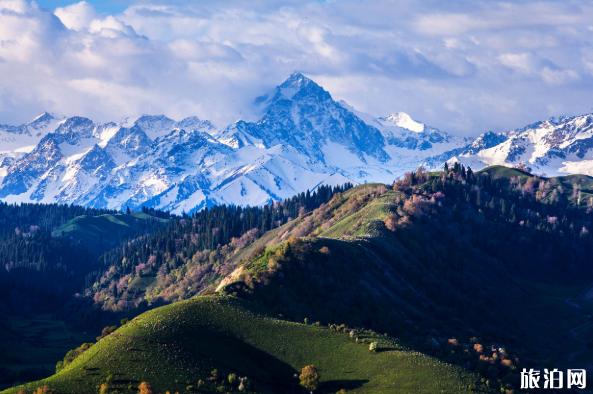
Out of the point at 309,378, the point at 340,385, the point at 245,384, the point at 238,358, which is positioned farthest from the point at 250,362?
the point at 340,385

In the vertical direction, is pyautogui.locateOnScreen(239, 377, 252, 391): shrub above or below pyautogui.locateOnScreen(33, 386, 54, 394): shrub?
above

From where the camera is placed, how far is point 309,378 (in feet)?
421

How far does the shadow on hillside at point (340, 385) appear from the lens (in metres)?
128

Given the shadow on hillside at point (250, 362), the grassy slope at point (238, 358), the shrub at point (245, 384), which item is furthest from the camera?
the shadow on hillside at point (250, 362)

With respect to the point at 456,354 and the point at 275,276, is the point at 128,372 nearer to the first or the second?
the point at 275,276

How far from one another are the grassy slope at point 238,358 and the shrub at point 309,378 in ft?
7.59

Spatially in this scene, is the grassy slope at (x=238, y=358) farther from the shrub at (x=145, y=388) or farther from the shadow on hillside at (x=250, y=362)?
the shrub at (x=145, y=388)

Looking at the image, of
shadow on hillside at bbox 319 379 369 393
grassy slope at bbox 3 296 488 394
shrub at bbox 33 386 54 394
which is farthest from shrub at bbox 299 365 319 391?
shrub at bbox 33 386 54 394

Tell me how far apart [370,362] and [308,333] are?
17.0 metres

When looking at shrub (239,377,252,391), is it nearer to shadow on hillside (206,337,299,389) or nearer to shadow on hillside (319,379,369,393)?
shadow on hillside (206,337,299,389)

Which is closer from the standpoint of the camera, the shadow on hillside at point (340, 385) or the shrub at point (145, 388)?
the shrub at point (145, 388)

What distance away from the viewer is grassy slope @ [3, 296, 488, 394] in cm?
12094

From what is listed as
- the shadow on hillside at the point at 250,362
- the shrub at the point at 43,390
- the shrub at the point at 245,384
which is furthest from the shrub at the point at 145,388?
the shadow on hillside at the point at 250,362

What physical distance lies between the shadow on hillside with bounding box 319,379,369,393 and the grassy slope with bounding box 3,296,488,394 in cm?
19
